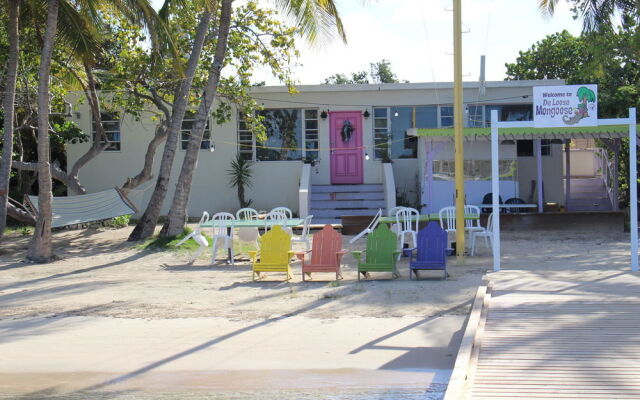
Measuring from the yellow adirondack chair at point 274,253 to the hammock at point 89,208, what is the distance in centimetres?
555

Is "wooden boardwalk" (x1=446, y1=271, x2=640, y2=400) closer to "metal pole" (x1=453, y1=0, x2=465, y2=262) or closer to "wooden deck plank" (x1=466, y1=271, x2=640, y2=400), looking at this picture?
"wooden deck plank" (x1=466, y1=271, x2=640, y2=400)

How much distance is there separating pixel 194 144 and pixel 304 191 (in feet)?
14.9

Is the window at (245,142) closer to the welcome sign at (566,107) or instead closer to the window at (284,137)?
the window at (284,137)

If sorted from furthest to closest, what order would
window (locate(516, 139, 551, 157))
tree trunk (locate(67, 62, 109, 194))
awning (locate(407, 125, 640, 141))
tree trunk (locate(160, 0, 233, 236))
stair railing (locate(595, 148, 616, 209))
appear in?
stair railing (locate(595, 148, 616, 209)) → window (locate(516, 139, 551, 157)) → tree trunk (locate(67, 62, 109, 194)) → awning (locate(407, 125, 640, 141)) → tree trunk (locate(160, 0, 233, 236))

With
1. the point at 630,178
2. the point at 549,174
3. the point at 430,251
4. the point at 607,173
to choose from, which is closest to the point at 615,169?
the point at 549,174

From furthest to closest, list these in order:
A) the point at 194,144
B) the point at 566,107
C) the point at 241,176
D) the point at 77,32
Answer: the point at 241,176 → the point at 194,144 → the point at 77,32 → the point at 566,107

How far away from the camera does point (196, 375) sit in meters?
6.72

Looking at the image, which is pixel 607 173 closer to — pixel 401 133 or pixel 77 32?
pixel 401 133

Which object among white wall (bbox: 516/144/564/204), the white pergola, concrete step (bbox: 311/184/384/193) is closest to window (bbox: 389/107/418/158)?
concrete step (bbox: 311/184/384/193)

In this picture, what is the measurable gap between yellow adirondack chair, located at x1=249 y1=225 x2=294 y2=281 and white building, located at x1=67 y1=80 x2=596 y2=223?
31.2 ft

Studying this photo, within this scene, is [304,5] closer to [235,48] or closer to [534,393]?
[235,48]

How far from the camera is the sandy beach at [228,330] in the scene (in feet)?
21.2

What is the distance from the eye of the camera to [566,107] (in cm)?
1107

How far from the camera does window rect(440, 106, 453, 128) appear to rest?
73.0 feet
